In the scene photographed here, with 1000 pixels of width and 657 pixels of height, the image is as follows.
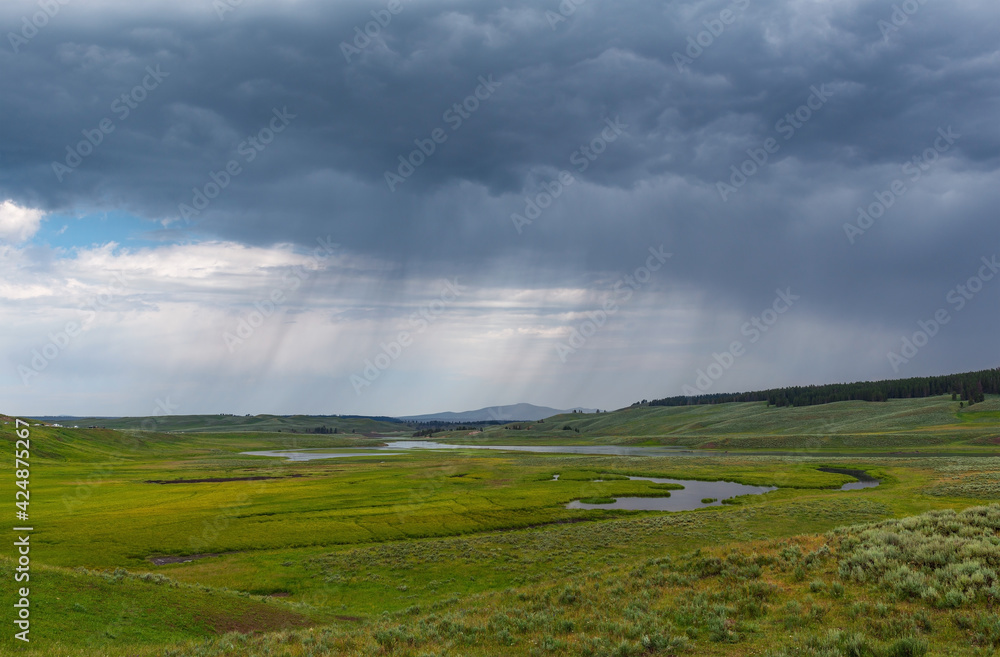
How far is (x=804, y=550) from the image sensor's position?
899 inches

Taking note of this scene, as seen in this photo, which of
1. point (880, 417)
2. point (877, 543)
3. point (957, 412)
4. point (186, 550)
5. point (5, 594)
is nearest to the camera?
point (877, 543)

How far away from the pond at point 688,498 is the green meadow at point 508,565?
290 cm

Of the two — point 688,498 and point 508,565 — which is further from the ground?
point 508,565

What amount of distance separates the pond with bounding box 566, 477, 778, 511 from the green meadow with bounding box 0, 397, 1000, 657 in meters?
2.90

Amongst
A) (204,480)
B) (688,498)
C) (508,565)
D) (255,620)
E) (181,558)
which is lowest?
(204,480)

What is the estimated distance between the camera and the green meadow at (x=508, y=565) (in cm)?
1609

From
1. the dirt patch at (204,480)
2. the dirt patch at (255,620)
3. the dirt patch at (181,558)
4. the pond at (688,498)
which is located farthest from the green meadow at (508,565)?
the pond at (688,498)

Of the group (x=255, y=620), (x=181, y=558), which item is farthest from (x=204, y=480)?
(x=255, y=620)

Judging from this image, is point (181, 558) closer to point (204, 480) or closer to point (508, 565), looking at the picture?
point (508, 565)

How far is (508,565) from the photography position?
38969 millimetres

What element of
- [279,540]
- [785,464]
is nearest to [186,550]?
[279,540]

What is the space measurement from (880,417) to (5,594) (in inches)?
8796

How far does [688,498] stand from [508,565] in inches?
1551

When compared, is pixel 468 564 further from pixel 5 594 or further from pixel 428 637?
pixel 5 594
